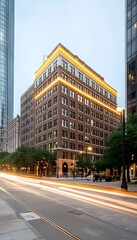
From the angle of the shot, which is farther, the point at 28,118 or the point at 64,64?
the point at 28,118

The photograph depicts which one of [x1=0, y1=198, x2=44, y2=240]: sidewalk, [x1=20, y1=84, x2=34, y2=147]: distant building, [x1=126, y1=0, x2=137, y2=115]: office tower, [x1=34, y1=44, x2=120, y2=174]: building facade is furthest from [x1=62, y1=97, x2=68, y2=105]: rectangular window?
[x1=0, y1=198, x2=44, y2=240]: sidewalk

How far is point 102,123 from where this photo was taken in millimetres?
143250

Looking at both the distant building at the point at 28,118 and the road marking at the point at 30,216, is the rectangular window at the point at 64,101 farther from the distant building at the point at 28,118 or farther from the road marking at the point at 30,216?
the road marking at the point at 30,216

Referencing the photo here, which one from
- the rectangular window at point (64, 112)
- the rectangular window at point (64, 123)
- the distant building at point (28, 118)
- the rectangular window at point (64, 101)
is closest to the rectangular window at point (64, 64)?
the rectangular window at point (64, 101)

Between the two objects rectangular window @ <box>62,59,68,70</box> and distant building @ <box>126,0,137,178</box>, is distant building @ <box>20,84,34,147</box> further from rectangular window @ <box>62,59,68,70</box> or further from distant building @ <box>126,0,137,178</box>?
distant building @ <box>126,0,137,178</box>

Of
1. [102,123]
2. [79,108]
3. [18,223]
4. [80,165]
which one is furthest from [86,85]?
[18,223]

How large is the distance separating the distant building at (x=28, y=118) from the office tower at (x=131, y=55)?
2863 inches

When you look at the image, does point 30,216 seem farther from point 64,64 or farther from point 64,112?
point 64,64

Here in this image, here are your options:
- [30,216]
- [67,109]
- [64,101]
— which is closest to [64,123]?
[67,109]

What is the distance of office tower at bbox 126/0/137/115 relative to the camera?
6681 cm

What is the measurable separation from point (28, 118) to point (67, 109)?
39526mm

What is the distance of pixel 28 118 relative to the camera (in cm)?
14550

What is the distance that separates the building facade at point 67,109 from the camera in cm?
10631

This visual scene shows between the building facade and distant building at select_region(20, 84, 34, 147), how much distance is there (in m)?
8.67
